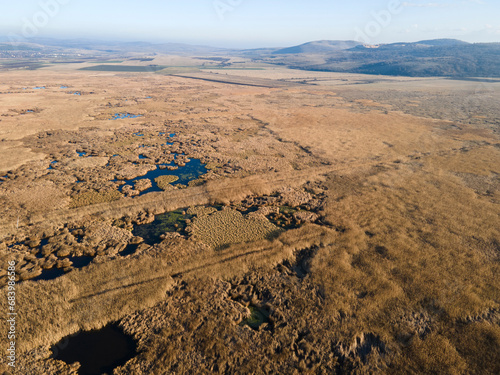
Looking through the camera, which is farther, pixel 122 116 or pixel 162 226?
pixel 122 116

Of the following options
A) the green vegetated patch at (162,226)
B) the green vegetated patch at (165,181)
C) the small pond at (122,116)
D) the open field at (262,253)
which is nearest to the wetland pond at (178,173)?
the green vegetated patch at (165,181)

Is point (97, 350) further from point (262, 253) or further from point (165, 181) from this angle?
point (165, 181)

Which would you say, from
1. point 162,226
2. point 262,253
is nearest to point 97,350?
point 162,226

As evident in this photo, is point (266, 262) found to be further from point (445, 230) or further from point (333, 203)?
point (445, 230)

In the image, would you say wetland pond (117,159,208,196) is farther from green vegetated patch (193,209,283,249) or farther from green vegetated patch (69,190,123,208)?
green vegetated patch (193,209,283,249)

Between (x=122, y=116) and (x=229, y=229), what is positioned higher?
(x=229, y=229)
